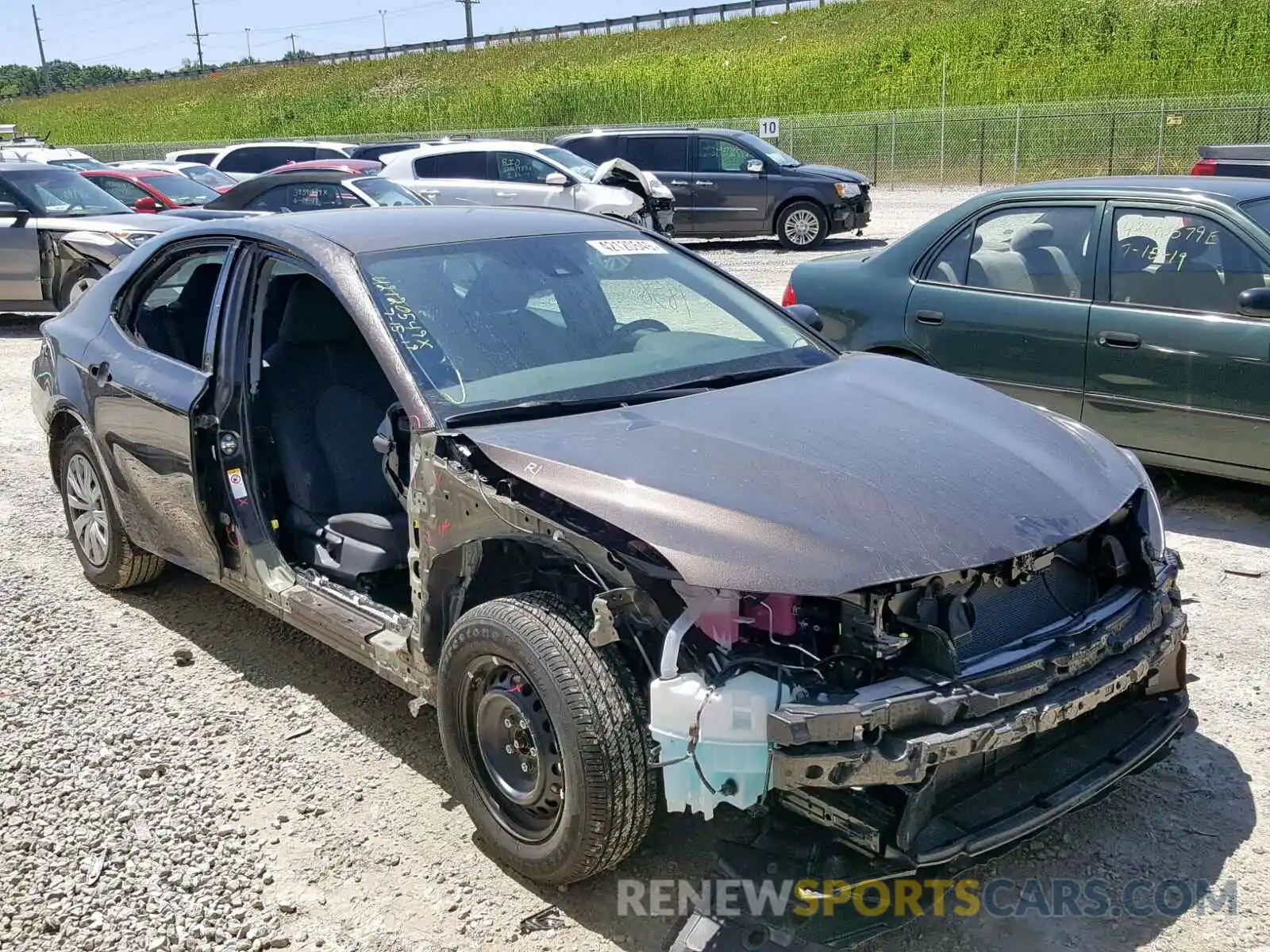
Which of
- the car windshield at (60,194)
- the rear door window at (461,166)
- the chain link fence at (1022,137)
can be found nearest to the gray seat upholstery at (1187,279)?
the car windshield at (60,194)

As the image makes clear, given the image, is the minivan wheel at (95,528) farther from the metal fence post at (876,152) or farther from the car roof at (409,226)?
the metal fence post at (876,152)

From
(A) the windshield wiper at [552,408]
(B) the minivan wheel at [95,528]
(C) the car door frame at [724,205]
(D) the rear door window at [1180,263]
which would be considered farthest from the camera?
(C) the car door frame at [724,205]

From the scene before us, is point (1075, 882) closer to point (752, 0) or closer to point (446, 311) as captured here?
point (446, 311)

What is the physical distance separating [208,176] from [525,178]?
226 inches

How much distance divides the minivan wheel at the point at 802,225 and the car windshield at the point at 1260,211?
500 inches

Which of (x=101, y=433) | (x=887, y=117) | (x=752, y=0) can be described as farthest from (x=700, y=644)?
(x=752, y=0)

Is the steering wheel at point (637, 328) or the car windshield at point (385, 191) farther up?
the car windshield at point (385, 191)

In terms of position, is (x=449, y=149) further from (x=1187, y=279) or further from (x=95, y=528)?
(x=1187, y=279)

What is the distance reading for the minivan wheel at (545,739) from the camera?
2.82 metres

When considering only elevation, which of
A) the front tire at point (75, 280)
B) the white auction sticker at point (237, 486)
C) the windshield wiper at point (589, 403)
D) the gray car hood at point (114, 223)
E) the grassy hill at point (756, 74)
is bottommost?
the front tire at point (75, 280)

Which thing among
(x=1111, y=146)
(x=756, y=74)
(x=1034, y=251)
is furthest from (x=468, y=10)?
(x=1034, y=251)

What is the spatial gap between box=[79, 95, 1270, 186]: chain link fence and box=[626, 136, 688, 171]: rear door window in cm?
1350

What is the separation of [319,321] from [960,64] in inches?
1719

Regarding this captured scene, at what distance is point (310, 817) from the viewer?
3.52 m
